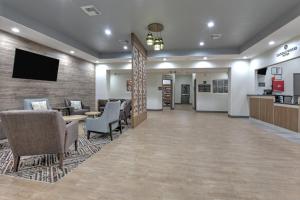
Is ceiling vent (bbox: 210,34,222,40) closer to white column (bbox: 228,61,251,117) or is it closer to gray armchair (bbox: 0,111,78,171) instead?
white column (bbox: 228,61,251,117)

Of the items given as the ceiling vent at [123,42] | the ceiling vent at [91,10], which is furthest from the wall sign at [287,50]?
the ceiling vent at [91,10]

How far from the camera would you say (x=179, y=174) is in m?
2.78

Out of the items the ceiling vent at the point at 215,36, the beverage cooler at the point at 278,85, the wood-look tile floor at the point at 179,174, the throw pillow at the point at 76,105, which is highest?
the ceiling vent at the point at 215,36

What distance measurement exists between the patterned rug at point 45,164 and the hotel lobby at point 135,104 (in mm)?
19

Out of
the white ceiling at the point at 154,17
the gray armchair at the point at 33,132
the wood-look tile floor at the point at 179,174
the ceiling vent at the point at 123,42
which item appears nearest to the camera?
the wood-look tile floor at the point at 179,174

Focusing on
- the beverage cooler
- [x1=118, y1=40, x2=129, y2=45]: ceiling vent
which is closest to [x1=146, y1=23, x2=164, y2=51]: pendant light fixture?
[x1=118, y1=40, x2=129, y2=45]: ceiling vent

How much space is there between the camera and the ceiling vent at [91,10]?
13.3 ft

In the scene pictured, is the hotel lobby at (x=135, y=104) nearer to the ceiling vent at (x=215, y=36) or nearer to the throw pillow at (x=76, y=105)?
the throw pillow at (x=76, y=105)

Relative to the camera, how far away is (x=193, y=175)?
9.02ft

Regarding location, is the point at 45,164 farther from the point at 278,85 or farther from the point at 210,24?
the point at 278,85

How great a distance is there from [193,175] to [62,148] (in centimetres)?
214

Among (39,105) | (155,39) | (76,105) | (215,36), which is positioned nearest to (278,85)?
(215,36)

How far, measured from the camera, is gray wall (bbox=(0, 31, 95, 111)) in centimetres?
497

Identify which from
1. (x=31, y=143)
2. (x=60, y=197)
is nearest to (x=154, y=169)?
(x=60, y=197)
